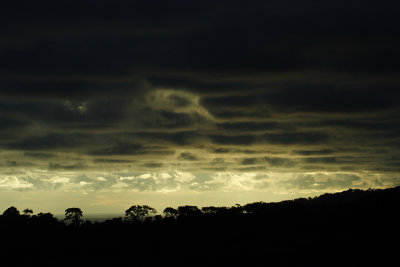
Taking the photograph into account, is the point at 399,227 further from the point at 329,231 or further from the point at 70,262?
the point at 70,262

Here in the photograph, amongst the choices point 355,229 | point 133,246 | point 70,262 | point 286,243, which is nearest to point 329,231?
point 355,229

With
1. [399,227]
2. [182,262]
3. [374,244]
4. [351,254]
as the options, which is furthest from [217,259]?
[399,227]

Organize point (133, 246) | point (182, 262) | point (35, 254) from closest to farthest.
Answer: point (182, 262), point (35, 254), point (133, 246)

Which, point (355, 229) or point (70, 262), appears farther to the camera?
point (355, 229)

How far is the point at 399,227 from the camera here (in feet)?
650

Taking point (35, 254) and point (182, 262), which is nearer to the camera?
point (182, 262)

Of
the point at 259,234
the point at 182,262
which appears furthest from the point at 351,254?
the point at 182,262

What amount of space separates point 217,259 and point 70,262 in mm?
43547

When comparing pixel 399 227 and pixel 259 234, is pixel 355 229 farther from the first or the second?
pixel 259 234

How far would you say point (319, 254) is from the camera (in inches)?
6678

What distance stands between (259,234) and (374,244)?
3848 cm

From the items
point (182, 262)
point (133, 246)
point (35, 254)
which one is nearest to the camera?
point (182, 262)

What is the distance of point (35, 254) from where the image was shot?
179m

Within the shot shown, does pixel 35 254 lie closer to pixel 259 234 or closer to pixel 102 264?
pixel 102 264
